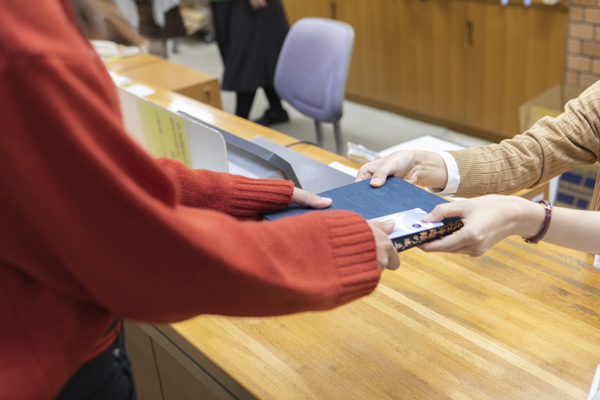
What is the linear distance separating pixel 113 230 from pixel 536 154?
0.99 m

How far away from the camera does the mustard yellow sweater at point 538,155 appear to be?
3.76ft

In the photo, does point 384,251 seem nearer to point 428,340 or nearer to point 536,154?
point 428,340

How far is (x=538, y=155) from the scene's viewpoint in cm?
117

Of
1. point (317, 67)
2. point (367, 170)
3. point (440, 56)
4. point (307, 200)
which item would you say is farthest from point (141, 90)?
point (440, 56)

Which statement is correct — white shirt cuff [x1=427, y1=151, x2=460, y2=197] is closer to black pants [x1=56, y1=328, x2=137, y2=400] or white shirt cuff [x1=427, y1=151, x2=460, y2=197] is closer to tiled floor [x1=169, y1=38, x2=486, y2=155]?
black pants [x1=56, y1=328, x2=137, y2=400]

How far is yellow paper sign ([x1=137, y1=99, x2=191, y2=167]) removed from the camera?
4.63 feet

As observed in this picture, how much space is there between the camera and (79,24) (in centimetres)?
48

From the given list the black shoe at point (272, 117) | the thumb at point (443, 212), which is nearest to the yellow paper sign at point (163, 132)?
the thumb at point (443, 212)

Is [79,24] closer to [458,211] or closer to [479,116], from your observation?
[458,211]

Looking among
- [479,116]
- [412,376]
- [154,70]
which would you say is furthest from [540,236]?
[479,116]

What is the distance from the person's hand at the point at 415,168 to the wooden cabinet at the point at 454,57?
2197mm

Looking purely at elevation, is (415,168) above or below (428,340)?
above

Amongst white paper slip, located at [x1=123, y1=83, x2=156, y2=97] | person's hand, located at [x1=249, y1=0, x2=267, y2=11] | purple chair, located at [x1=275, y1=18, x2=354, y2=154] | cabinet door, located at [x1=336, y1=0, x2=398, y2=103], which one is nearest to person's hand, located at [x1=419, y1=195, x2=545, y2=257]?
purple chair, located at [x1=275, y1=18, x2=354, y2=154]

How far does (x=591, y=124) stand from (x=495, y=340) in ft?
1.76
